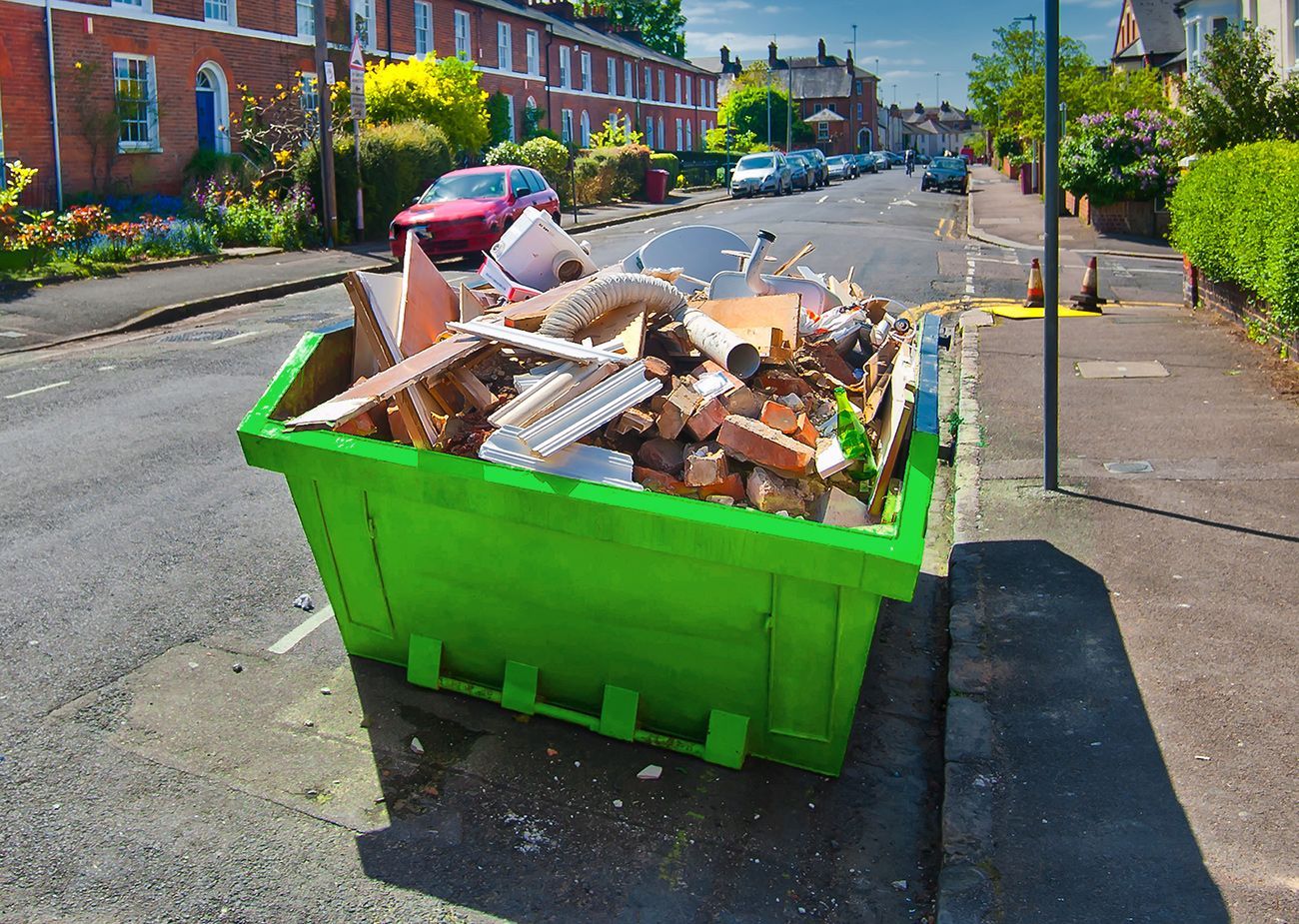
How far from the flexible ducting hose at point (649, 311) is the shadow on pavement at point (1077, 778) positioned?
171 centimetres

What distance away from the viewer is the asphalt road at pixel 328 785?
361cm

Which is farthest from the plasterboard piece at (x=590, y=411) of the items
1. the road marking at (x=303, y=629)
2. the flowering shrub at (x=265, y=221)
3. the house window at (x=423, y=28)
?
the house window at (x=423, y=28)

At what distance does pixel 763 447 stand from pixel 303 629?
2.51 meters

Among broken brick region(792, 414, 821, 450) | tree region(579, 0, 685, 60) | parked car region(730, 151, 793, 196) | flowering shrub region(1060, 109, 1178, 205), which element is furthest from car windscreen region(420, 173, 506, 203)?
tree region(579, 0, 685, 60)

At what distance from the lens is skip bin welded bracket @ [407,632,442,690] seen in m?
4.62

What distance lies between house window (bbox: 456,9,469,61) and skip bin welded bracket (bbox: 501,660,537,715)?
39.3 m

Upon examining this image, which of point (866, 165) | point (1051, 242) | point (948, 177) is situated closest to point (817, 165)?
point (948, 177)

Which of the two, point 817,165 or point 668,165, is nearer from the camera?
point 668,165

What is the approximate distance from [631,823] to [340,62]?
3135 cm

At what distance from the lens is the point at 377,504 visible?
4.38 meters

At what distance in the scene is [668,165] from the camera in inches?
1918

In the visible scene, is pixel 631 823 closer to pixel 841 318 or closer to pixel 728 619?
pixel 728 619

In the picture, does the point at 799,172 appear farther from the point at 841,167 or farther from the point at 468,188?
the point at 468,188

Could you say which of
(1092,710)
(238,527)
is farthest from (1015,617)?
(238,527)
